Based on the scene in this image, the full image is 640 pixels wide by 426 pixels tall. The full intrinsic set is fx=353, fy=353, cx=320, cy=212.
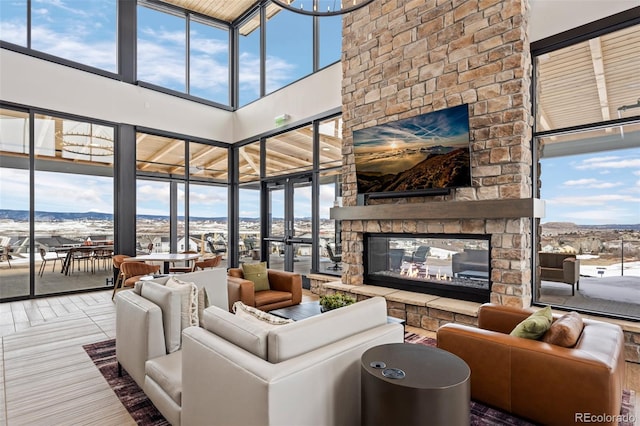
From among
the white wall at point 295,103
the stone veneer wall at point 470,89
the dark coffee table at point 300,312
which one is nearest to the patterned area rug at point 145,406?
the dark coffee table at point 300,312

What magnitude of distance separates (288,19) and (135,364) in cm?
717

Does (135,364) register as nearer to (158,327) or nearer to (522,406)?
(158,327)

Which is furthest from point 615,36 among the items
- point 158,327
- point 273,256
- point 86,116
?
point 86,116

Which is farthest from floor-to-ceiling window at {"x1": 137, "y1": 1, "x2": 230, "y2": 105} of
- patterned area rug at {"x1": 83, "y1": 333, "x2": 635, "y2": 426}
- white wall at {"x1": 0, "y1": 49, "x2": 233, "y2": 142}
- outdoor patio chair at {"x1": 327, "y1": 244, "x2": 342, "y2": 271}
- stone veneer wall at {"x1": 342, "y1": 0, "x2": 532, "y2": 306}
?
patterned area rug at {"x1": 83, "y1": 333, "x2": 635, "y2": 426}

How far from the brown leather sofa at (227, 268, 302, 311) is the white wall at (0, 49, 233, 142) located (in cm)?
432

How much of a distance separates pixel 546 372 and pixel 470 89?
3.23m

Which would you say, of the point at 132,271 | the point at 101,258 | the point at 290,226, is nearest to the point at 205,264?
the point at 132,271

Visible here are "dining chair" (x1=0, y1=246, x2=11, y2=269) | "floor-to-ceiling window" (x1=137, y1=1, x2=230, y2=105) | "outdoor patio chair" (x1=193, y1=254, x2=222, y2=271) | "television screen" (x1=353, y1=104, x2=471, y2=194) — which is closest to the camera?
"television screen" (x1=353, y1=104, x2=471, y2=194)

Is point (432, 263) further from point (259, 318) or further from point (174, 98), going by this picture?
point (174, 98)

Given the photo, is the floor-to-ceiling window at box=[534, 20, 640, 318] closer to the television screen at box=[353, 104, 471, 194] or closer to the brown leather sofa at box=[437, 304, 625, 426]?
the television screen at box=[353, 104, 471, 194]

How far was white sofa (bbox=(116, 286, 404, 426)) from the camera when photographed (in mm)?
1509

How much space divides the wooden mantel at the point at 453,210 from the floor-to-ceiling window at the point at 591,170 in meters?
0.43

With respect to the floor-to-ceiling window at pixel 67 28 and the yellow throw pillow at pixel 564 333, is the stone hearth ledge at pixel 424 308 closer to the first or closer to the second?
the yellow throw pillow at pixel 564 333

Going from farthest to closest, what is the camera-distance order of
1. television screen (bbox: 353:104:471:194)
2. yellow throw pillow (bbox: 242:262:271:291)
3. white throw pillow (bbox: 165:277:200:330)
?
yellow throw pillow (bbox: 242:262:271:291), television screen (bbox: 353:104:471:194), white throw pillow (bbox: 165:277:200:330)
